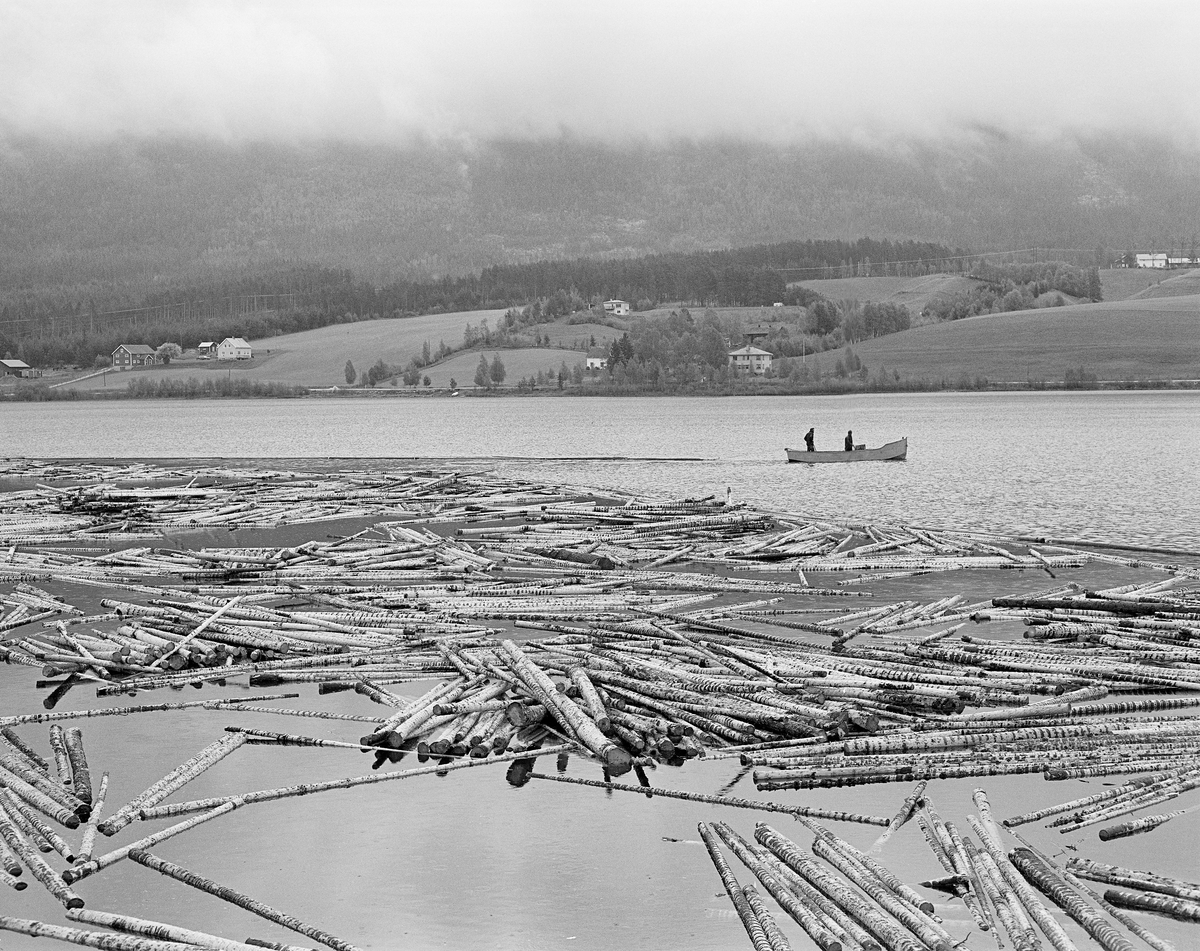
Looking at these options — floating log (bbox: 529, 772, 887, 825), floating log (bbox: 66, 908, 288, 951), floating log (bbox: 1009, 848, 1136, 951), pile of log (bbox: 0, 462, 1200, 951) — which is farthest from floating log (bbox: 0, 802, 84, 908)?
floating log (bbox: 1009, 848, 1136, 951)

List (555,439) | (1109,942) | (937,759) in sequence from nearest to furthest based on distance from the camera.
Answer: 1. (1109,942)
2. (937,759)
3. (555,439)

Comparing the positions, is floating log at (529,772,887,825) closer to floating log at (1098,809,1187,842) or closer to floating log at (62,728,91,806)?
floating log at (1098,809,1187,842)

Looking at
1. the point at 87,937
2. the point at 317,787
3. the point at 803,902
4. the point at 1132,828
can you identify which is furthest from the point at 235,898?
the point at 1132,828

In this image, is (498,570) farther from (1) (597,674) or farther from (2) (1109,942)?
(2) (1109,942)

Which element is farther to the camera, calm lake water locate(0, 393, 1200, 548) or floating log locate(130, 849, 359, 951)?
calm lake water locate(0, 393, 1200, 548)

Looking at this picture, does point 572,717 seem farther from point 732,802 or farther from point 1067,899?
point 1067,899

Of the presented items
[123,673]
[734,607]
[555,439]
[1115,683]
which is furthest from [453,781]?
[555,439]
